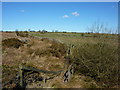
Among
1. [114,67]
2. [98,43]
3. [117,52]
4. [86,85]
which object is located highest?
[98,43]

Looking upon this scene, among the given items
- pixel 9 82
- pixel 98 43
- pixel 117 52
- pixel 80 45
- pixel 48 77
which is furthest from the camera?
pixel 80 45

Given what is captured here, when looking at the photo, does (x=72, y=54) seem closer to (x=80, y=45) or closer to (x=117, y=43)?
(x=80, y=45)

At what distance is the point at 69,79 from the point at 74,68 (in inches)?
41.5

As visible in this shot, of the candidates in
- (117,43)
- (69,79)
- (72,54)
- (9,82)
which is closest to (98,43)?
(117,43)

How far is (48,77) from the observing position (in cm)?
569

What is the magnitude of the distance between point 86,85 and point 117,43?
7.26 ft

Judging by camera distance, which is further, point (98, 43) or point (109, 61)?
point (98, 43)

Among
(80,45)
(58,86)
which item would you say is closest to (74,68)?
(80,45)

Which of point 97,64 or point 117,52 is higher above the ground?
point 117,52

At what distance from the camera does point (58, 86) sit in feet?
16.0

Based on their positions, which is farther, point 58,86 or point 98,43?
point 98,43

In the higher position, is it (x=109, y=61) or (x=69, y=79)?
(x=109, y=61)

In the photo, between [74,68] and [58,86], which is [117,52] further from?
[58,86]

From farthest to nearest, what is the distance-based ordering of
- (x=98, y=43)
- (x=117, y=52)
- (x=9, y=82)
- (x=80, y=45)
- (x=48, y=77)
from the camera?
1. (x=80, y=45)
2. (x=48, y=77)
3. (x=98, y=43)
4. (x=117, y=52)
5. (x=9, y=82)
